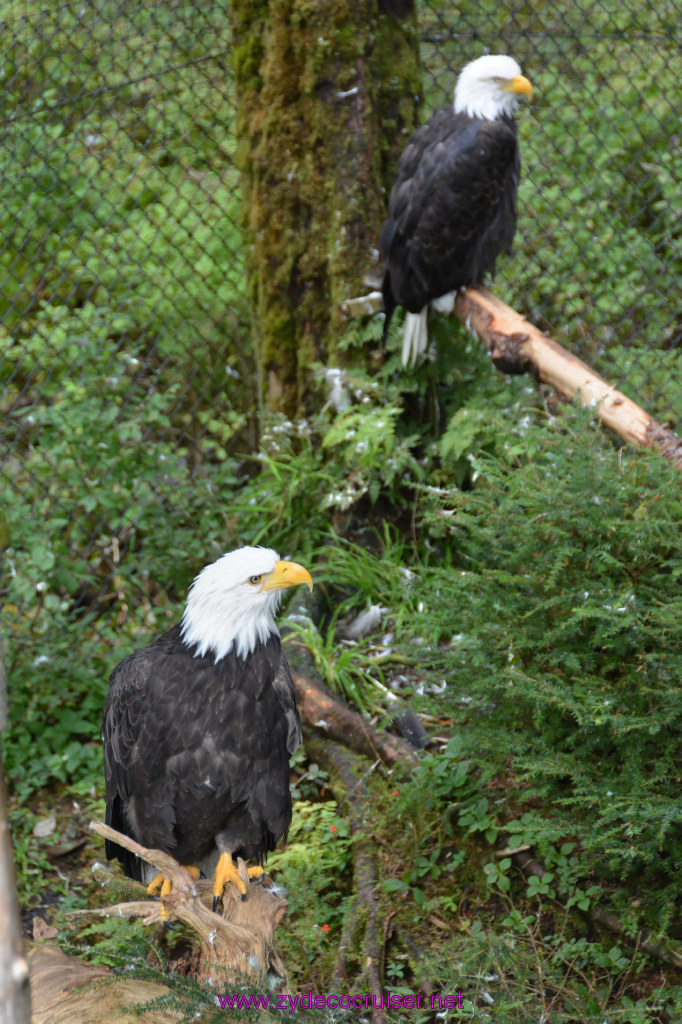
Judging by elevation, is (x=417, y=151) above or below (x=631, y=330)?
above

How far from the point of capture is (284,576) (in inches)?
95.8

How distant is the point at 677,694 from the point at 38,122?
3992 millimetres

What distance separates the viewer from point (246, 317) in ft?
16.4

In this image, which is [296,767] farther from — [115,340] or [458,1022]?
[115,340]

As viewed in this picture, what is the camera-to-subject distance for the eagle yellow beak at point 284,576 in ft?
7.95

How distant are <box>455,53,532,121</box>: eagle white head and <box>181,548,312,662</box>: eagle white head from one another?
244 cm

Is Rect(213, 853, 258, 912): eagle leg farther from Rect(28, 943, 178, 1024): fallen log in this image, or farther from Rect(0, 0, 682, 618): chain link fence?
→ Rect(0, 0, 682, 618): chain link fence

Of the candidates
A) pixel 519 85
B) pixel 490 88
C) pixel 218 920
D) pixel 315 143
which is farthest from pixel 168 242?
pixel 218 920

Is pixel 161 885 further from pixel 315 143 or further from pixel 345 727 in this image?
pixel 315 143

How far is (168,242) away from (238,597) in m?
2.75

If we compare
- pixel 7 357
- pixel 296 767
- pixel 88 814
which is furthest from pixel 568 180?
pixel 88 814

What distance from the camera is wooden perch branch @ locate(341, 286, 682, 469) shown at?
2956 millimetres

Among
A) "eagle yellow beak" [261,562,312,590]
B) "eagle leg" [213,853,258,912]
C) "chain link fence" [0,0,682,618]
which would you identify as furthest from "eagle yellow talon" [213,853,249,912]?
"chain link fence" [0,0,682,618]

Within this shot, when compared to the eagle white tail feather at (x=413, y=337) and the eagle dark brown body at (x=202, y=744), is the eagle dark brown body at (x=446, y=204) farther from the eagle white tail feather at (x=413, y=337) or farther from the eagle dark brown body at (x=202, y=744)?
the eagle dark brown body at (x=202, y=744)
